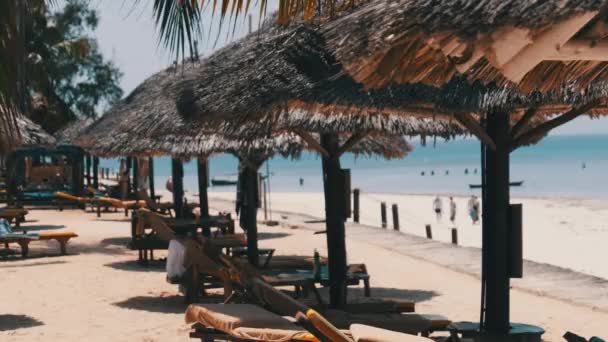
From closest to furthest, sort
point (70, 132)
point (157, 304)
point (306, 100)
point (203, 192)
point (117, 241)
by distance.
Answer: point (306, 100) < point (157, 304) < point (203, 192) < point (117, 241) < point (70, 132)

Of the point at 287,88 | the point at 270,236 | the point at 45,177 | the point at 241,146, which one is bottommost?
the point at 270,236

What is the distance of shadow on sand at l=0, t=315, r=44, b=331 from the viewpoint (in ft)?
28.2

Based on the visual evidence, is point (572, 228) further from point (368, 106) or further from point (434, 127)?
point (368, 106)

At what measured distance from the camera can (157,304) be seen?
9.91m

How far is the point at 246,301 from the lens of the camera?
8.12 metres

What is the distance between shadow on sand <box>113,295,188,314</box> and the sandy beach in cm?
1

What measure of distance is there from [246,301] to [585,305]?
3866 millimetres

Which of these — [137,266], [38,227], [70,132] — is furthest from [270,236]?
[70,132]

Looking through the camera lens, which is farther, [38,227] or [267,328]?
[38,227]

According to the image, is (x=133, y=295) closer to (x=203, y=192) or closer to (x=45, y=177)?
(x=203, y=192)

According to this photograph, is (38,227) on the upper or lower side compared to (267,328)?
lower

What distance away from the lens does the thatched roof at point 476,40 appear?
3189 mm

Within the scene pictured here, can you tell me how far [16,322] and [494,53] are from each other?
669cm

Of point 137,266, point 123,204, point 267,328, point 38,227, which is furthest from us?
point 123,204
